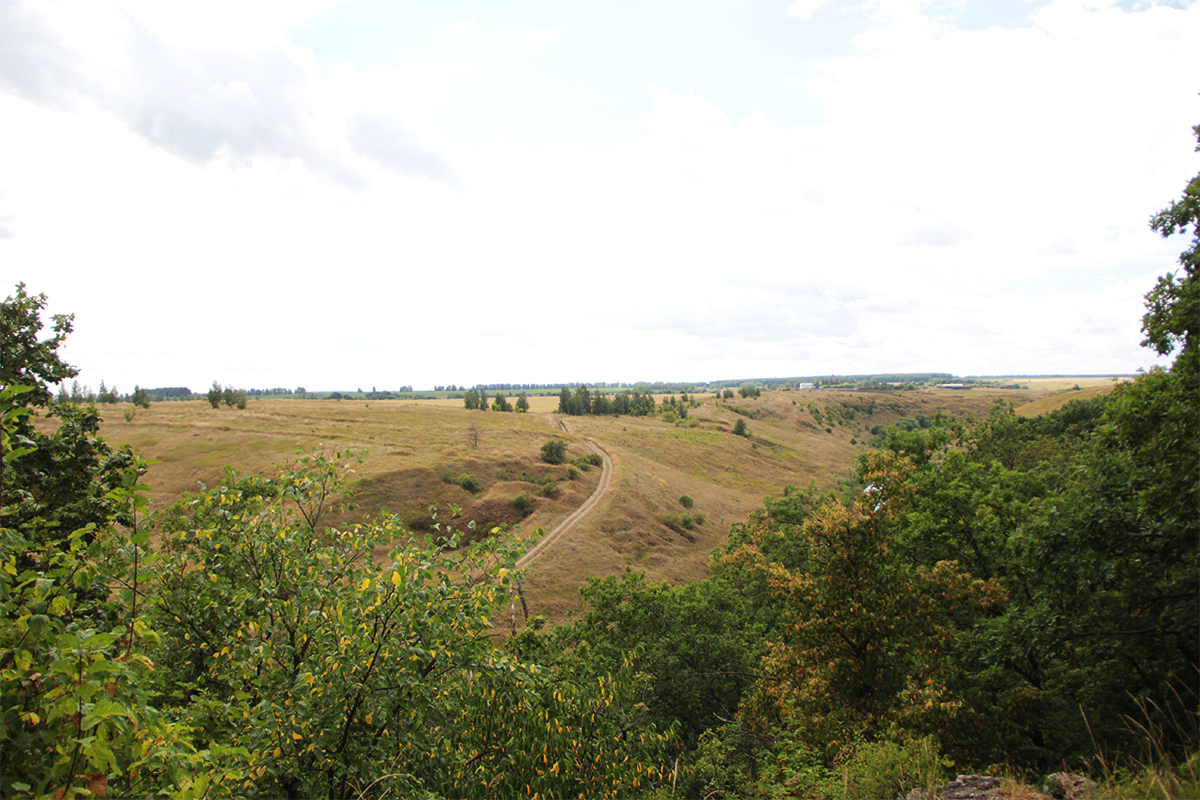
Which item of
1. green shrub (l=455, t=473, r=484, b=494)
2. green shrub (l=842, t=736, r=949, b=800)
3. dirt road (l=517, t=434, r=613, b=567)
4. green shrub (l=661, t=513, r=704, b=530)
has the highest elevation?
green shrub (l=842, t=736, r=949, b=800)

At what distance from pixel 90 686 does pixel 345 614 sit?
2.42 m

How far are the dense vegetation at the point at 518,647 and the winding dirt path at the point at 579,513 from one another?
2840 cm

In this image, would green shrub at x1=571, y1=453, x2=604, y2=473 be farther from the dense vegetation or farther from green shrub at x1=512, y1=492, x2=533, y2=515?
the dense vegetation

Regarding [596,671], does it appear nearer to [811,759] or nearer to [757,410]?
[811,759]

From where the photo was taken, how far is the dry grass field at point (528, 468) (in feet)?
175

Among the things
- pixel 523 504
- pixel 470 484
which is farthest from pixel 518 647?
pixel 470 484

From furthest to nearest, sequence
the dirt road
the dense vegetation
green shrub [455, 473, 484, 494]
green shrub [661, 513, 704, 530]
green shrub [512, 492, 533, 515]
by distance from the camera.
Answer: green shrub [661, 513, 704, 530] → green shrub [455, 473, 484, 494] → green shrub [512, 492, 533, 515] → the dirt road → the dense vegetation

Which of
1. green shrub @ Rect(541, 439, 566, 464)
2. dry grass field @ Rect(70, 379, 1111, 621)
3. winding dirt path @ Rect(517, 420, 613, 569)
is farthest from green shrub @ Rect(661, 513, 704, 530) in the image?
green shrub @ Rect(541, 439, 566, 464)

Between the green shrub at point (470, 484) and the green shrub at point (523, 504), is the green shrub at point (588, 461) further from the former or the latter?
the green shrub at point (470, 484)

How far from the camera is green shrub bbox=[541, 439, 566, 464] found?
78562 mm

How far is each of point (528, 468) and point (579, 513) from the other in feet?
45.7

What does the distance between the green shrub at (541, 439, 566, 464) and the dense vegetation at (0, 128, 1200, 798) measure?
187 ft

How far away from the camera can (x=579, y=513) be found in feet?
200

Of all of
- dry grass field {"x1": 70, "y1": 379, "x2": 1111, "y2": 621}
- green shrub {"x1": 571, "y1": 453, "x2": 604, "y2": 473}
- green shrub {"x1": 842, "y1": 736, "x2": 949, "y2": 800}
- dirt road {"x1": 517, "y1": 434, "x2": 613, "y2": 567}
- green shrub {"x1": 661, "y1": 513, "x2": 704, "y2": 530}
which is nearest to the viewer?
green shrub {"x1": 842, "y1": 736, "x2": 949, "y2": 800}
